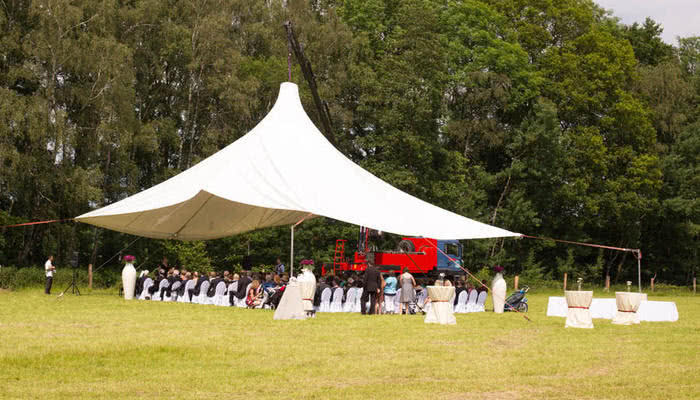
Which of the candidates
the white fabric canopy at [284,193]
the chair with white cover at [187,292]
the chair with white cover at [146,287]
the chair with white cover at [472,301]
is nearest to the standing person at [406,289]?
the white fabric canopy at [284,193]

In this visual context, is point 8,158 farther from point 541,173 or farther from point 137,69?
point 541,173

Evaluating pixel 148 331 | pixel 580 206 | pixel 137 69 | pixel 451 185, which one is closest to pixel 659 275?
pixel 580 206

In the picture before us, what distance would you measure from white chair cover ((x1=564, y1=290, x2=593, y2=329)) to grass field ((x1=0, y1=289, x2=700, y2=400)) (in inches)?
10.9

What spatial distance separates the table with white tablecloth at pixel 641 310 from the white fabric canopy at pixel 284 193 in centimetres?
205

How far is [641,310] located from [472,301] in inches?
149

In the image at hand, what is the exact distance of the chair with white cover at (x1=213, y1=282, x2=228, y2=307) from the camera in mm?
19578

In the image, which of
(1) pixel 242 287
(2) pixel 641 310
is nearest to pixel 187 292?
(1) pixel 242 287

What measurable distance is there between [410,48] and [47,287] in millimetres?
18871

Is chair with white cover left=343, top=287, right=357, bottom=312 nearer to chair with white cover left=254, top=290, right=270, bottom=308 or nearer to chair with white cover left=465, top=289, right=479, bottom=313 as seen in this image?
chair with white cover left=254, top=290, right=270, bottom=308

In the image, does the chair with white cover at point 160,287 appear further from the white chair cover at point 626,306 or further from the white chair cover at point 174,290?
the white chair cover at point 626,306

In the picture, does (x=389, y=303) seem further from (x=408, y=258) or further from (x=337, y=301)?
(x=408, y=258)

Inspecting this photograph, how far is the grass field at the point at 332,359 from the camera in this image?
7203 mm

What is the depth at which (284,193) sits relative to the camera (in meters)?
16.9

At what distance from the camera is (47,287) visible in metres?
22.1
